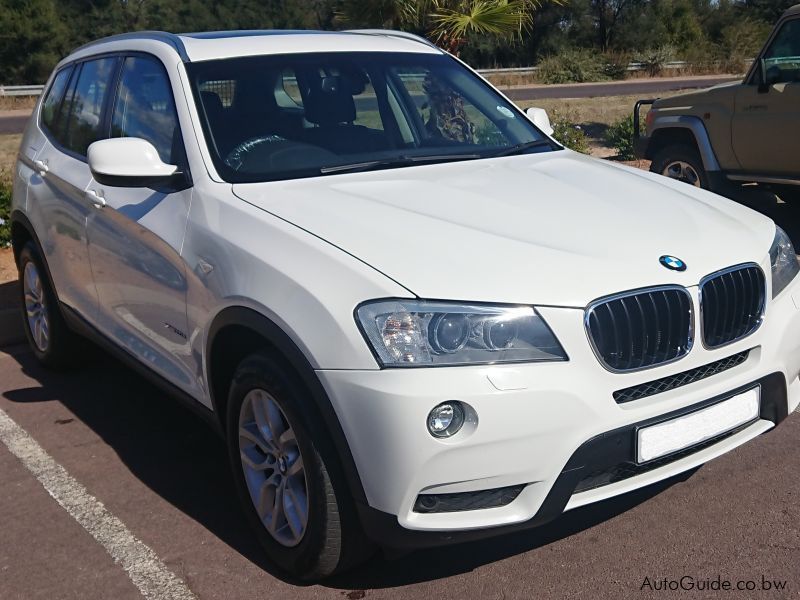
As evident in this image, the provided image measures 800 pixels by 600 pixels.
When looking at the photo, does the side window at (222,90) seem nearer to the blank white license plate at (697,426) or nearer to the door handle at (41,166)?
the door handle at (41,166)

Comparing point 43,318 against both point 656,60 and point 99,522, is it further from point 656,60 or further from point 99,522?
point 656,60

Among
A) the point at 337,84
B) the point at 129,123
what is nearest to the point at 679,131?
the point at 337,84

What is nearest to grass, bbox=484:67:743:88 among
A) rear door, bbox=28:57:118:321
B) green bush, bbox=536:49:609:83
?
green bush, bbox=536:49:609:83

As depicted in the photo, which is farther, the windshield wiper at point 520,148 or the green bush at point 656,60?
the green bush at point 656,60

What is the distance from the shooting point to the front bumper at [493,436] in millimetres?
2770

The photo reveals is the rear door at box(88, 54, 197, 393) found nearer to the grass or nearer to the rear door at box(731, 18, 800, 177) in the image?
the rear door at box(731, 18, 800, 177)

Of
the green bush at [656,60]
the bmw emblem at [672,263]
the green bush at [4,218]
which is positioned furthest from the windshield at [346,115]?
the green bush at [656,60]

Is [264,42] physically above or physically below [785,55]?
above

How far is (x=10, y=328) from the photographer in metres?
6.54

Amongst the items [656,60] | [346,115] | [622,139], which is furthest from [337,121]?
[656,60]

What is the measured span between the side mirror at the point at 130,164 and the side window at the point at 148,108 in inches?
6.1

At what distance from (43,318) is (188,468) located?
181 cm

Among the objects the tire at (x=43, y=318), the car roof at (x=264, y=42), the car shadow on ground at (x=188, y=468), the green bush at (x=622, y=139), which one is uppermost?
the car roof at (x=264, y=42)

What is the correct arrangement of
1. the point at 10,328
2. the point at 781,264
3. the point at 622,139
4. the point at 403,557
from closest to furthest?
the point at 403,557 < the point at 781,264 < the point at 10,328 < the point at 622,139
